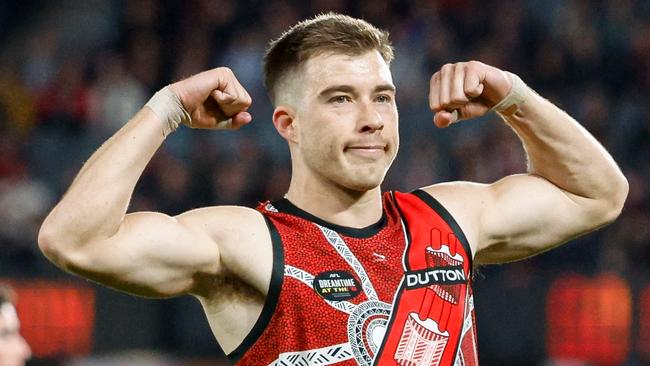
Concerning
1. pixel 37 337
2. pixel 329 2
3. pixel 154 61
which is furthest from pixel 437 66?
pixel 37 337

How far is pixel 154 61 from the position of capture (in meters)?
11.2

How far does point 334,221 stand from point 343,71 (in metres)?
0.48

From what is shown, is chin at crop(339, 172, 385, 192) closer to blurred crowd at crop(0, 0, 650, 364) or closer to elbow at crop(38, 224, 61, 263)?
elbow at crop(38, 224, 61, 263)

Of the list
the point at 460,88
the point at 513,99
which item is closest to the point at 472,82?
the point at 460,88

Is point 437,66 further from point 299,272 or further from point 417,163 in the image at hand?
point 299,272

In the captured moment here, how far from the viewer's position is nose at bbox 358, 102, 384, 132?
4.00 meters

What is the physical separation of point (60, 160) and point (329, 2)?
9.91 ft

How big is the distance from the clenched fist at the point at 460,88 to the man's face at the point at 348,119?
15 cm

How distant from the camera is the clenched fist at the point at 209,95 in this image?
13.0 ft

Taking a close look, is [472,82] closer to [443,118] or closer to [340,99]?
[443,118]

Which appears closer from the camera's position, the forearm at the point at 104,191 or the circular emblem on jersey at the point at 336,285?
the forearm at the point at 104,191

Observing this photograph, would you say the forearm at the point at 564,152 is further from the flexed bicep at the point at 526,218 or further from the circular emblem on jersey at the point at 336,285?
the circular emblem on jersey at the point at 336,285

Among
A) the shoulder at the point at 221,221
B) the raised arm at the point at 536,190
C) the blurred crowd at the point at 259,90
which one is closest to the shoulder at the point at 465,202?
the raised arm at the point at 536,190

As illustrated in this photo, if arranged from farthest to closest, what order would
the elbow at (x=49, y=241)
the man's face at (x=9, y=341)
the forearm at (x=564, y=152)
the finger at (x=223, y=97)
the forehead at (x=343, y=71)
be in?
the man's face at (x=9, y=341) → the forearm at (x=564, y=152) → the forehead at (x=343, y=71) → the finger at (x=223, y=97) → the elbow at (x=49, y=241)
